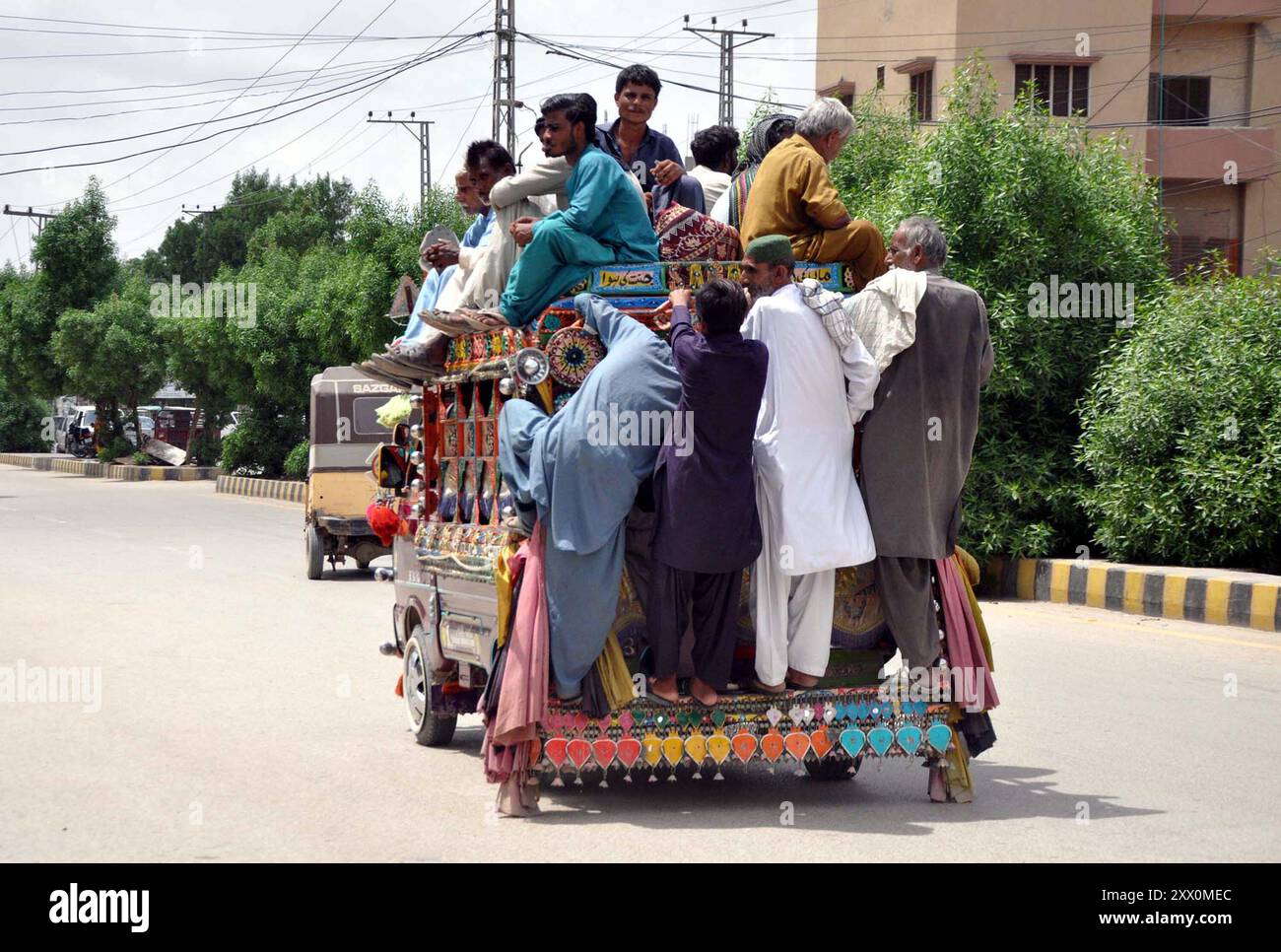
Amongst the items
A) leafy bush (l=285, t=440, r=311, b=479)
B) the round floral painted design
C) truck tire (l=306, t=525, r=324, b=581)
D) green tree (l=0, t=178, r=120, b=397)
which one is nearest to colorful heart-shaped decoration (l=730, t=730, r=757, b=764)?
the round floral painted design

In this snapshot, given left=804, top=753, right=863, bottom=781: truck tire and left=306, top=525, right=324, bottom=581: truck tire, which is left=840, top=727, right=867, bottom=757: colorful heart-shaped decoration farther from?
left=306, top=525, right=324, bottom=581: truck tire

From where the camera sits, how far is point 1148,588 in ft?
44.4

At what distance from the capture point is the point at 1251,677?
9984 mm

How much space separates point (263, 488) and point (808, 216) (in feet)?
96.1

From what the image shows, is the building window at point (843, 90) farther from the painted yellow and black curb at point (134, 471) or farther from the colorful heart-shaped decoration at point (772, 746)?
the colorful heart-shaped decoration at point (772, 746)

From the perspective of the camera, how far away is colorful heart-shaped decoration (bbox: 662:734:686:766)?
6207 mm

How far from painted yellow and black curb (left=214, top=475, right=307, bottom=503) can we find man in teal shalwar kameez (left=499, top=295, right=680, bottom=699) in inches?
1008

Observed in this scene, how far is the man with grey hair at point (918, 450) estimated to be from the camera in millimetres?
6434

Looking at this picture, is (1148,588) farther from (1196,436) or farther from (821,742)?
(821,742)

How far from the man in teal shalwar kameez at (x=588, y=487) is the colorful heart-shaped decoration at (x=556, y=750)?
19 centimetres

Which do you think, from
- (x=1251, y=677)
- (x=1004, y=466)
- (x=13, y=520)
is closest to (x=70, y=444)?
(x=13, y=520)

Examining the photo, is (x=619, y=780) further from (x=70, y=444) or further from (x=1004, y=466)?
(x=70, y=444)

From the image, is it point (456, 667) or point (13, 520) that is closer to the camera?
point (456, 667)

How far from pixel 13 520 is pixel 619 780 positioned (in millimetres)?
20766
